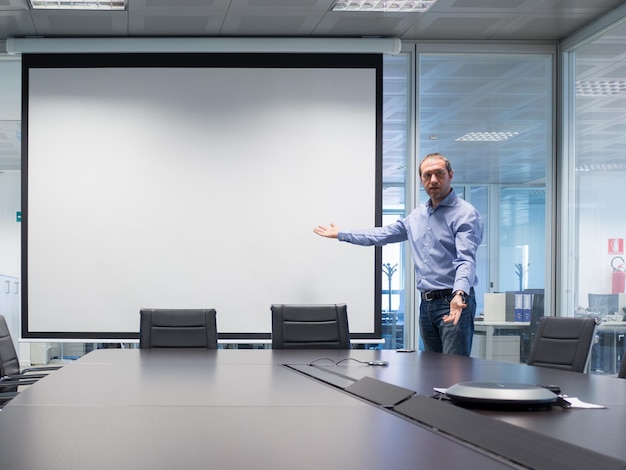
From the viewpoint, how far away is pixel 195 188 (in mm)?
6352

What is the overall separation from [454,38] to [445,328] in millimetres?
3187

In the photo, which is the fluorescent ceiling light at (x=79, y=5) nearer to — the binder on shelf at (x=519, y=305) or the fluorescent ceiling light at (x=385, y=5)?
the fluorescent ceiling light at (x=385, y=5)

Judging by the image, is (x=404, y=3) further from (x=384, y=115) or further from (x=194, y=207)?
(x=194, y=207)

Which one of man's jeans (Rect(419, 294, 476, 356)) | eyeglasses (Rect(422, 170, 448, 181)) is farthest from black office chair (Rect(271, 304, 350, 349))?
eyeglasses (Rect(422, 170, 448, 181))

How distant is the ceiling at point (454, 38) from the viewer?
581 centimetres

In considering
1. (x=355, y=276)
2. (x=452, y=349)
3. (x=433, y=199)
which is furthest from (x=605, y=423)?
(x=355, y=276)

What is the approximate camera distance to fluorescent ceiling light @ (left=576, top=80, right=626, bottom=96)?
5787mm

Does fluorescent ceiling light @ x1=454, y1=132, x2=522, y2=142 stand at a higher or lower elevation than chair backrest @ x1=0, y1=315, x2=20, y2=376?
higher

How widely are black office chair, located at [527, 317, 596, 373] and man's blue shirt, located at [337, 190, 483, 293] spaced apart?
55 centimetres

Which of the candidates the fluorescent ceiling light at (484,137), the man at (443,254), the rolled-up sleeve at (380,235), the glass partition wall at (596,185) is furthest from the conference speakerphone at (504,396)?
the fluorescent ceiling light at (484,137)

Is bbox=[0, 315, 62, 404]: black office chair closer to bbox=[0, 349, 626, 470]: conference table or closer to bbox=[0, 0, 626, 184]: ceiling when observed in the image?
bbox=[0, 349, 626, 470]: conference table

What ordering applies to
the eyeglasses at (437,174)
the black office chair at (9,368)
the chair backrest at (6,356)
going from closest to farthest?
the black office chair at (9,368) < the chair backrest at (6,356) < the eyeglasses at (437,174)

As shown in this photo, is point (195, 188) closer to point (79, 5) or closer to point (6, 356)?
point (79, 5)

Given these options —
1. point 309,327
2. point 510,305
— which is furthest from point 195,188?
point 510,305
